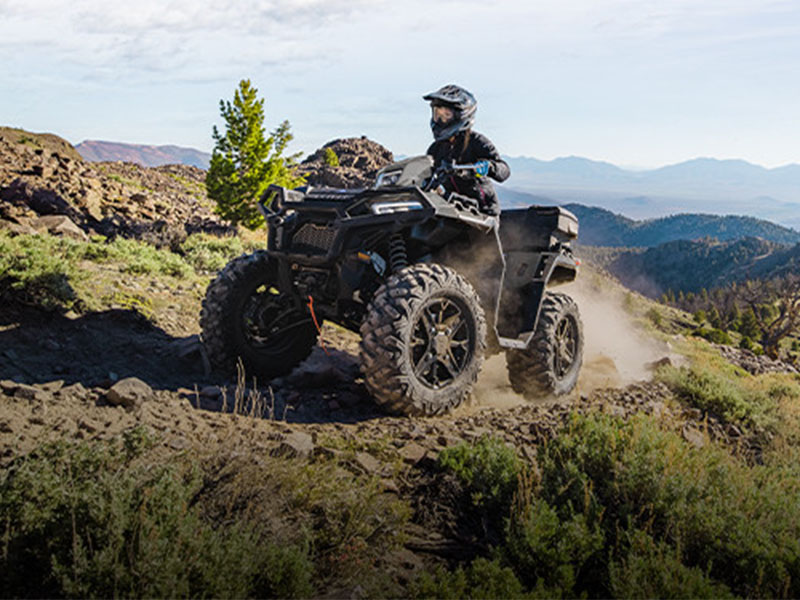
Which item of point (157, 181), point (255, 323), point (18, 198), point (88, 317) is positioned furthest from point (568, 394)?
point (157, 181)

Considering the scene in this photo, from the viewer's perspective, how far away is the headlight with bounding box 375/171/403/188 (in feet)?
22.9

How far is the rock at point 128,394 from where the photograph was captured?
544cm

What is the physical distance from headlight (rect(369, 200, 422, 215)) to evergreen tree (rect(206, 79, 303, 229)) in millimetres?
19334

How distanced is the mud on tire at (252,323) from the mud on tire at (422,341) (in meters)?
1.52

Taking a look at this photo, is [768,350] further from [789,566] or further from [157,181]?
[789,566]

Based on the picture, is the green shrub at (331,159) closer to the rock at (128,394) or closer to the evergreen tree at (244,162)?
the evergreen tree at (244,162)

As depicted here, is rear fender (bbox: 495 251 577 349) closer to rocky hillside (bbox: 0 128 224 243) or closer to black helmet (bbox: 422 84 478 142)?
black helmet (bbox: 422 84 478 142)

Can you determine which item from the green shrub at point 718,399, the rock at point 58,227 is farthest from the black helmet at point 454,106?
the rock at point 58,227

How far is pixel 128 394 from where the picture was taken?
18.0 feet

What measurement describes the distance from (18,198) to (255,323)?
13832mm

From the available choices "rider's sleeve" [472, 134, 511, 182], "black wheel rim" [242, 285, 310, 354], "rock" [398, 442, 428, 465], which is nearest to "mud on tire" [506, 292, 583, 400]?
"rider's sleeve" [472, 134, 511, 182]

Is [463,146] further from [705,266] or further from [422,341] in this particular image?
[705,266]

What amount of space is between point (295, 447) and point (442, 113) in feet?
14.0

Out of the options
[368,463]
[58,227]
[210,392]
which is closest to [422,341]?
[368,463]
